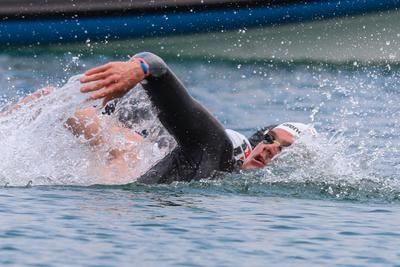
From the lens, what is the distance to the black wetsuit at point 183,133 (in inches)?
292

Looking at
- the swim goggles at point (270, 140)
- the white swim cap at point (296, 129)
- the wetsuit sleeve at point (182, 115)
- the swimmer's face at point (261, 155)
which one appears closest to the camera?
the wetsuit sleeve at point (182, 115)

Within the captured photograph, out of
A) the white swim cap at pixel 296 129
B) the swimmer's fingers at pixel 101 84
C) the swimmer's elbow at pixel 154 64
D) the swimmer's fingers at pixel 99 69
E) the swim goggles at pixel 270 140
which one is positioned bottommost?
the swim goggles at pixel 270 140

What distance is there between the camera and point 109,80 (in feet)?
22.2

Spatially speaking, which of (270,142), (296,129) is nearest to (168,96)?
(270,142)

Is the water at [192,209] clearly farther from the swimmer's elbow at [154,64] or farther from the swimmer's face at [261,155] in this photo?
the swimmer's elbow at [154,64]

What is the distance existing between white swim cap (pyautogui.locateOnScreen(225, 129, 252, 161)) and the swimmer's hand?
5.06ft

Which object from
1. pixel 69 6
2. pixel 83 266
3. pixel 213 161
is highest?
pixel 69 6

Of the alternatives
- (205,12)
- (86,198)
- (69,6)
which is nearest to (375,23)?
(205,12)

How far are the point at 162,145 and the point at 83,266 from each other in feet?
9.70

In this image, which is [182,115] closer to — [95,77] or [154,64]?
[154,64]

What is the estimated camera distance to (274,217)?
23.8 feet

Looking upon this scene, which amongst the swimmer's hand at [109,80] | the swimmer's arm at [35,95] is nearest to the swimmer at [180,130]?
the swimmer's hand at [109,80]

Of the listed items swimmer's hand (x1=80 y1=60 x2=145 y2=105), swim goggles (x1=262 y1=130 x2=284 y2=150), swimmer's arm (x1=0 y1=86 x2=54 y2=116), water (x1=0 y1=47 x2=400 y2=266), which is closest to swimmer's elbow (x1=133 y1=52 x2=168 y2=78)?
swimmer's hand (x1=80 y1=60 x2=145 y2=105)

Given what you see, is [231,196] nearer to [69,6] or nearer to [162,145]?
[162,145]
